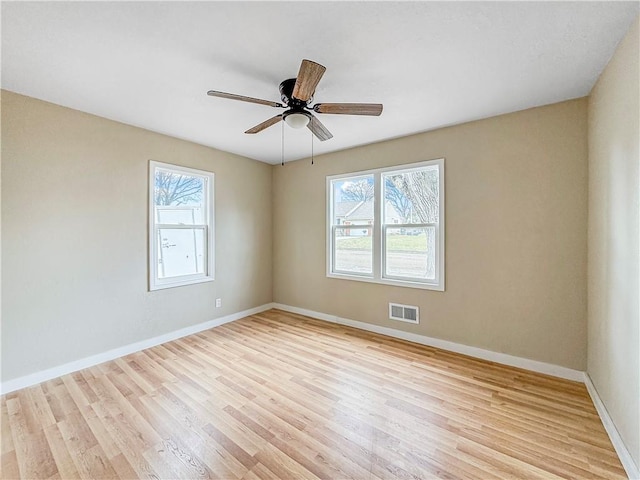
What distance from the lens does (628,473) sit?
1.53 m

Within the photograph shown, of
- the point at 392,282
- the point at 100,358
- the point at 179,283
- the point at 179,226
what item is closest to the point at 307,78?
the point at 392,282

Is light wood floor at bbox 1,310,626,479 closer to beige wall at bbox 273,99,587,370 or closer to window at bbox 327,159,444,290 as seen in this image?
beige wall at bbox 273,99,587,370

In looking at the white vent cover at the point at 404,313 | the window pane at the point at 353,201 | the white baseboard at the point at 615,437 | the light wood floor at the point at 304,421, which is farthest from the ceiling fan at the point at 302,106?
the white baseboard at the point at 615,437

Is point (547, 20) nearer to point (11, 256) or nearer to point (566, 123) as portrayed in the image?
point (566, 123)

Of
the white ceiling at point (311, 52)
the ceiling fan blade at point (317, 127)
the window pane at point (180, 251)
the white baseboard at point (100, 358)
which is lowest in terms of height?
the white baseboard at point (100, 358)

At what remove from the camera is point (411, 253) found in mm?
3535

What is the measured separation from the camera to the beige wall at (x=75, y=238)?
7.89ft

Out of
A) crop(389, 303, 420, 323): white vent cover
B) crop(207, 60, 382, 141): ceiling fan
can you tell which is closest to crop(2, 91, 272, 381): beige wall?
crop(207, 60, 382, 141): ceiling fan

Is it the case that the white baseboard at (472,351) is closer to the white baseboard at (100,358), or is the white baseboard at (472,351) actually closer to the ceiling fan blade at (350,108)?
Result: the white baseboard at (100,358)

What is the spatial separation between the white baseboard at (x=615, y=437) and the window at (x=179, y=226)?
4.16m

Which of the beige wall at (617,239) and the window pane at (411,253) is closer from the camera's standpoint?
the beige wall at (617,239)

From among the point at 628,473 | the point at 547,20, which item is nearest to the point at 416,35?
the point at 547,20

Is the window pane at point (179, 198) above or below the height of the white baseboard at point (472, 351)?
above

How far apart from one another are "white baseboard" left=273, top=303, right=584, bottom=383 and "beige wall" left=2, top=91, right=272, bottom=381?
86.6 inches
